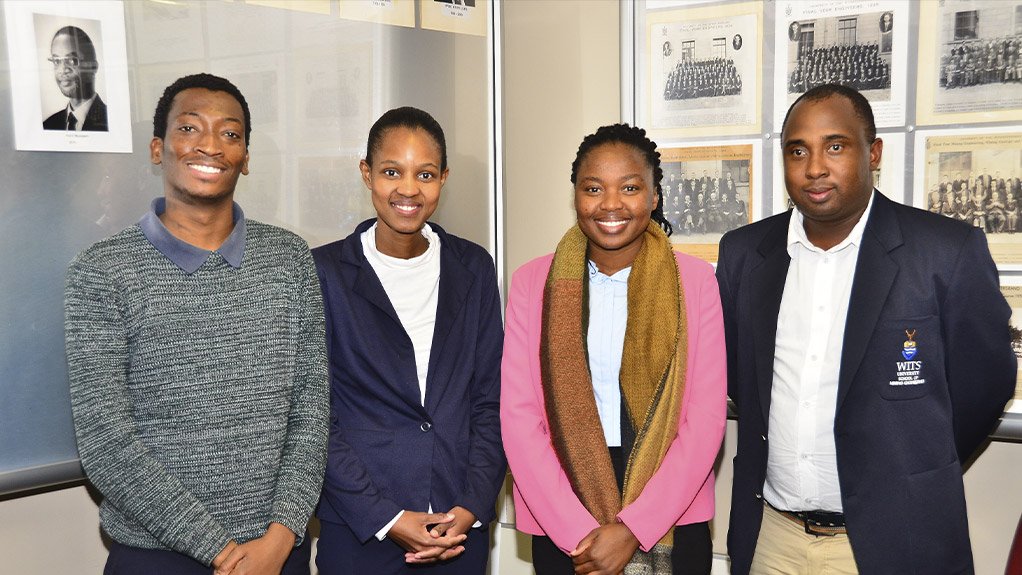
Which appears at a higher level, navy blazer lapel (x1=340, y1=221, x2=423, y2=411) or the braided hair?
the braided hair

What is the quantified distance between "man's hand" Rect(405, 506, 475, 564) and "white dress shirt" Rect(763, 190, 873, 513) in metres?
0.78

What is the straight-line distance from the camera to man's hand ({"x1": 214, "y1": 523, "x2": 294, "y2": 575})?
5.88 feet

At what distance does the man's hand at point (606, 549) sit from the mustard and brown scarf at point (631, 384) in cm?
4

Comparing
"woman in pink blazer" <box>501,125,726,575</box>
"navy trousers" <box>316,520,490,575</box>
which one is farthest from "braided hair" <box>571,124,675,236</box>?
"navy trousers" <box>316,520,490,575</box>

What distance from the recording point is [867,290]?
196 centimetres

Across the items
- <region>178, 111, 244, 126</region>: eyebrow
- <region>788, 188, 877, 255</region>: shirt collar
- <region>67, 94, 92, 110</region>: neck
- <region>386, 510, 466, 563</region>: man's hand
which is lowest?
<region>386, 510, 466, 563</region>: man's hand

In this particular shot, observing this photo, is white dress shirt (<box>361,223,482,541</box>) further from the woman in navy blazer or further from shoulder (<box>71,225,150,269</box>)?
shoulder (<box>71,225,150,269</box>)

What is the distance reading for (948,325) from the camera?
A: 195 cm

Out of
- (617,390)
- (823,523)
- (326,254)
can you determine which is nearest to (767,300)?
(617,390)

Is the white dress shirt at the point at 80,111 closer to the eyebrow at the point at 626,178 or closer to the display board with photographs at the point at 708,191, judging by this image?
the eyebrow at the point at 626,178

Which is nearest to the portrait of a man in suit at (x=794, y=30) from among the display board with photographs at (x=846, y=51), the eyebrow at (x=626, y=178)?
the display board with photographs at (x=846, y=51)

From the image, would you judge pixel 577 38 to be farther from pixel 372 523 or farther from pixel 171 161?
pixel 372 523

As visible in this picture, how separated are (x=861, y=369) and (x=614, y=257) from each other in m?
0.66

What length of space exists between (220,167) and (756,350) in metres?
1.38
